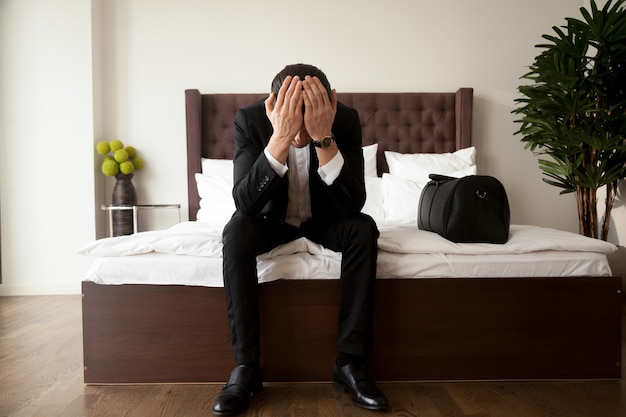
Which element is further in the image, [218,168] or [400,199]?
[218,168]

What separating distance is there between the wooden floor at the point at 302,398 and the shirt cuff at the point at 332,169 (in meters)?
0.73

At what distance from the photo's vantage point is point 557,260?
1.72 metres

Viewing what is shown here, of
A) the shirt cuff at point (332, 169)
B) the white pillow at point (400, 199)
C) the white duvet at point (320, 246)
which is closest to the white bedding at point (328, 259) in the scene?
the white duvet at point (320, 246)

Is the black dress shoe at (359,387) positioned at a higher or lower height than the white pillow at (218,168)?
lower

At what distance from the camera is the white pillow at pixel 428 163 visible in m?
3.13

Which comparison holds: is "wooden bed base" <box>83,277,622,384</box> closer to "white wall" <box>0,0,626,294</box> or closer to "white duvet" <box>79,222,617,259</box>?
"white duvet" <box>79,222,617,259</box>

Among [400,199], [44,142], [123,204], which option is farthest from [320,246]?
[44,142]

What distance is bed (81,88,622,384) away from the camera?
1675mm

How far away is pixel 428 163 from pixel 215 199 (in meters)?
1.43

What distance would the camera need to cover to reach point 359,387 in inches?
59.4

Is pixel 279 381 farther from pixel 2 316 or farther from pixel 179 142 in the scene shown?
pixel 179 142

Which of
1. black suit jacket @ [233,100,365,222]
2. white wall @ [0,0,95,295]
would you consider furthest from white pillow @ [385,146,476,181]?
white wall @ [0,0,95,295]

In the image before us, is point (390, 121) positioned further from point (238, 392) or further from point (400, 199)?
point (238, 392)

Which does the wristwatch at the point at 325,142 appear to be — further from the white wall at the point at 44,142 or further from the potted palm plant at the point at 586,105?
the white wall at the point at 44,142
